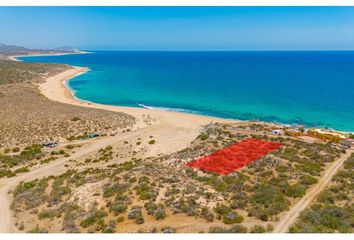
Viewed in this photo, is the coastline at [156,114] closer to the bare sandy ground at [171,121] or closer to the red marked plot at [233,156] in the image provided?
the bare sandy ground at [171,121]

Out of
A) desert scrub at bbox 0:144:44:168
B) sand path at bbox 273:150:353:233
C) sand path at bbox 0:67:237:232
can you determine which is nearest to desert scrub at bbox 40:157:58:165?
sand path at bbox 0:67:237:232

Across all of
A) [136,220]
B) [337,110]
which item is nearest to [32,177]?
[136,220]

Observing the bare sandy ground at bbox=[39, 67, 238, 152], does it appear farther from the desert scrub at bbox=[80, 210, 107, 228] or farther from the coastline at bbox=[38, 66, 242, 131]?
the desert scrub at bbox=[80, 210, 107, 228]

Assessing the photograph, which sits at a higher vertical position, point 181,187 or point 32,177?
point 181,187

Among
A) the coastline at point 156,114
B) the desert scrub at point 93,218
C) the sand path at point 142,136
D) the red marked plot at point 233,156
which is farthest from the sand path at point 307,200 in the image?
the coastline at point 156,114

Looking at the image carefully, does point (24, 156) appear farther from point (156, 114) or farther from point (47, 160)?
point (156, 114)

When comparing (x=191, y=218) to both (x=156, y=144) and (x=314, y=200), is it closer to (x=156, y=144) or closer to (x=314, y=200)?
(x=314, y=200)
